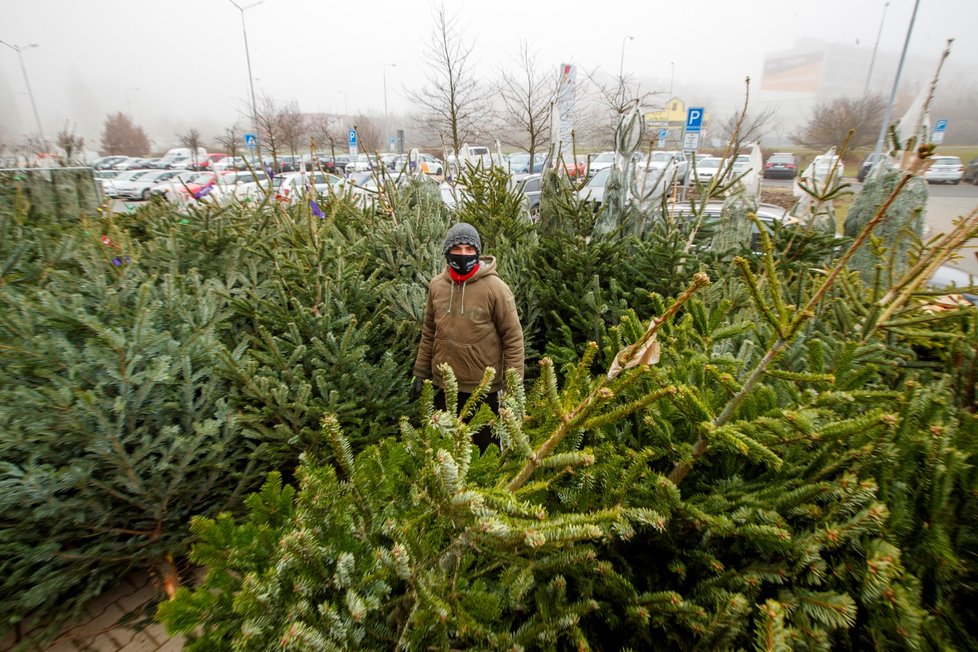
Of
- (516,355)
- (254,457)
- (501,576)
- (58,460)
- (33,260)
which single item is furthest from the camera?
(33,260)

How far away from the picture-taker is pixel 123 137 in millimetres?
45844

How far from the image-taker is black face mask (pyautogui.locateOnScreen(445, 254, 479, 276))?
123 inches

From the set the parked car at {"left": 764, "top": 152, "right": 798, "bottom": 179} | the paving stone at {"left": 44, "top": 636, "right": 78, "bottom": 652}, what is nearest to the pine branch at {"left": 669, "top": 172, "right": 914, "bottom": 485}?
the paving stone at {"left": 44, "top": 636, "right": 78, "bottom": 652}

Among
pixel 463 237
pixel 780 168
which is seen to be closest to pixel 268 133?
pixel 463 237

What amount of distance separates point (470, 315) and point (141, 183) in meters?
26.4

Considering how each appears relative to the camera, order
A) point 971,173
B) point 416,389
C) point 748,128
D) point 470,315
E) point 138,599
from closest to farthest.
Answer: point 138,599 → point 470,315 → point 416,389 → point 748,128 → point 971,173

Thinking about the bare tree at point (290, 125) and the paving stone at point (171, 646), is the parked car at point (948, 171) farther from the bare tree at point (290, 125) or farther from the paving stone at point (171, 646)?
the paving stone at point (171, 646)

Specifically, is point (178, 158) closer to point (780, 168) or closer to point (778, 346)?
point (780, 168)

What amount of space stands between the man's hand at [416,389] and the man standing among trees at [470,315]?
0.21m

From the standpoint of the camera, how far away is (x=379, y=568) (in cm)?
118

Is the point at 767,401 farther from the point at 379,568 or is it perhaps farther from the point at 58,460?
the point at 58,460

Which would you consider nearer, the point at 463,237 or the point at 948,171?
the point at 463,237

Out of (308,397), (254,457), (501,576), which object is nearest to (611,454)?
(501,576)

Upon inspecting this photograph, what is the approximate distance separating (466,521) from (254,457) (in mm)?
2368
